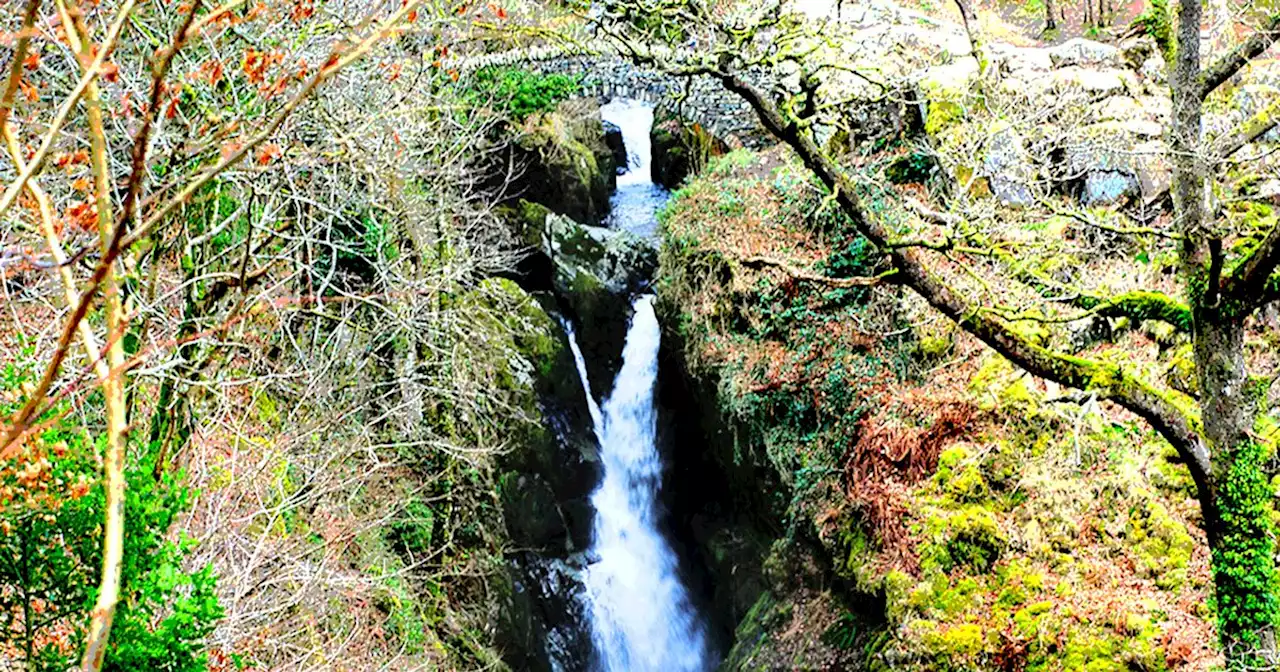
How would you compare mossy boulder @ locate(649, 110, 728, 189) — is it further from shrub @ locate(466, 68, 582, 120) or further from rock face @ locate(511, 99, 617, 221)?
shrub @ locate(466, 68, 582, 120)

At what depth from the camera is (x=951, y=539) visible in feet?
21.8

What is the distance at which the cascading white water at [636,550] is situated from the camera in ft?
38.2

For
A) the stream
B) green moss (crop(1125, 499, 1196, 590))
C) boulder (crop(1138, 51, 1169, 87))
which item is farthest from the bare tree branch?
the stream

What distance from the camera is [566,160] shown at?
14914 millimetres

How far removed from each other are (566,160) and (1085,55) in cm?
828

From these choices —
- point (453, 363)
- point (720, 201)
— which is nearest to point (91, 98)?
point (453, 363)

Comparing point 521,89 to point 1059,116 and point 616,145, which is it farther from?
point 1059,116

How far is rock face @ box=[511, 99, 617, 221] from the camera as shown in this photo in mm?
Answer: 14414

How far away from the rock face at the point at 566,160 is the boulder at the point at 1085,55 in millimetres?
7905

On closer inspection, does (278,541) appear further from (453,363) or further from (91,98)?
(91,98)

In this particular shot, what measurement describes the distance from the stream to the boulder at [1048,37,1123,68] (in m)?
6.86

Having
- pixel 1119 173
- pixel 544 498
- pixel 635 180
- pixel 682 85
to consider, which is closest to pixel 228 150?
pixel 1119 173

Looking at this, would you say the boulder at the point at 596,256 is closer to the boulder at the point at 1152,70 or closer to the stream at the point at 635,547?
the stream at the point at 635,547

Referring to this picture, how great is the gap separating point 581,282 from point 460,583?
564 centimetres
